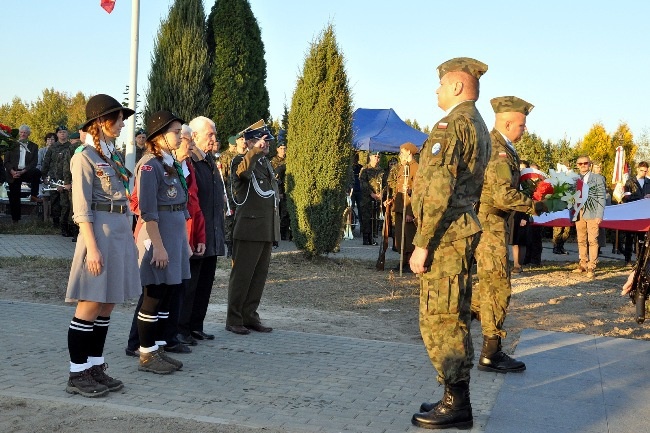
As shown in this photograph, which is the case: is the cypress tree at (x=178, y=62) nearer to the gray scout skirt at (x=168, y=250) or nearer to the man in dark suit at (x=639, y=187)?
the man in dark suit at (x=639, y=187)

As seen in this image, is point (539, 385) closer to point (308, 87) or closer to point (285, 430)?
point (285, 430)

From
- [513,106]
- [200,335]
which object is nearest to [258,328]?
[200,335]

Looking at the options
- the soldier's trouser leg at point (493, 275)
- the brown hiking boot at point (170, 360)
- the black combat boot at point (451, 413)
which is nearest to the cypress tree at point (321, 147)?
the soldier's trouser leg at point (493, 275)

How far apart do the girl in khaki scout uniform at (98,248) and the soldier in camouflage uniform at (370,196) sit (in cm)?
1386

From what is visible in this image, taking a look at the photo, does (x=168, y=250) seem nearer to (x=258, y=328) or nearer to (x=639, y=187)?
(x=258, y=328)

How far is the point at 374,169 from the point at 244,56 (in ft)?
14.9

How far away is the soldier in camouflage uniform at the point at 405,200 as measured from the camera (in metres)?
13.3

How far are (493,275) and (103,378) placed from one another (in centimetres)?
329

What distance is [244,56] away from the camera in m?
20.9

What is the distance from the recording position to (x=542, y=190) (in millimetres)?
7496

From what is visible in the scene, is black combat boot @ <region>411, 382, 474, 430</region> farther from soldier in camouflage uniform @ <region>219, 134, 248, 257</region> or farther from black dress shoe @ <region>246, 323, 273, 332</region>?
soldier in camouflage uniform @ <region>219, 134, 248, 257</region>

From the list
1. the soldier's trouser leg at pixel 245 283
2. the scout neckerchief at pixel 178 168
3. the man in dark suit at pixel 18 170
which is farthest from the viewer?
the man in dark suit at pixel 18 170

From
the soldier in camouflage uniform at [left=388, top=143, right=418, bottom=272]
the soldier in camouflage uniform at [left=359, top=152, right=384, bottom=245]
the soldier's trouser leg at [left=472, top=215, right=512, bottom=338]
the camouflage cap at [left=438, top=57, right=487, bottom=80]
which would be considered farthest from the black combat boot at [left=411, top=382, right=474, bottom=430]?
the soldier in camouflage uniform at [left=359, top=152, right=384, bottom=245]

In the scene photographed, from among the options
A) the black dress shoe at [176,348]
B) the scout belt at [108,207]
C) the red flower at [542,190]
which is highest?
the red flower at [542,190]
